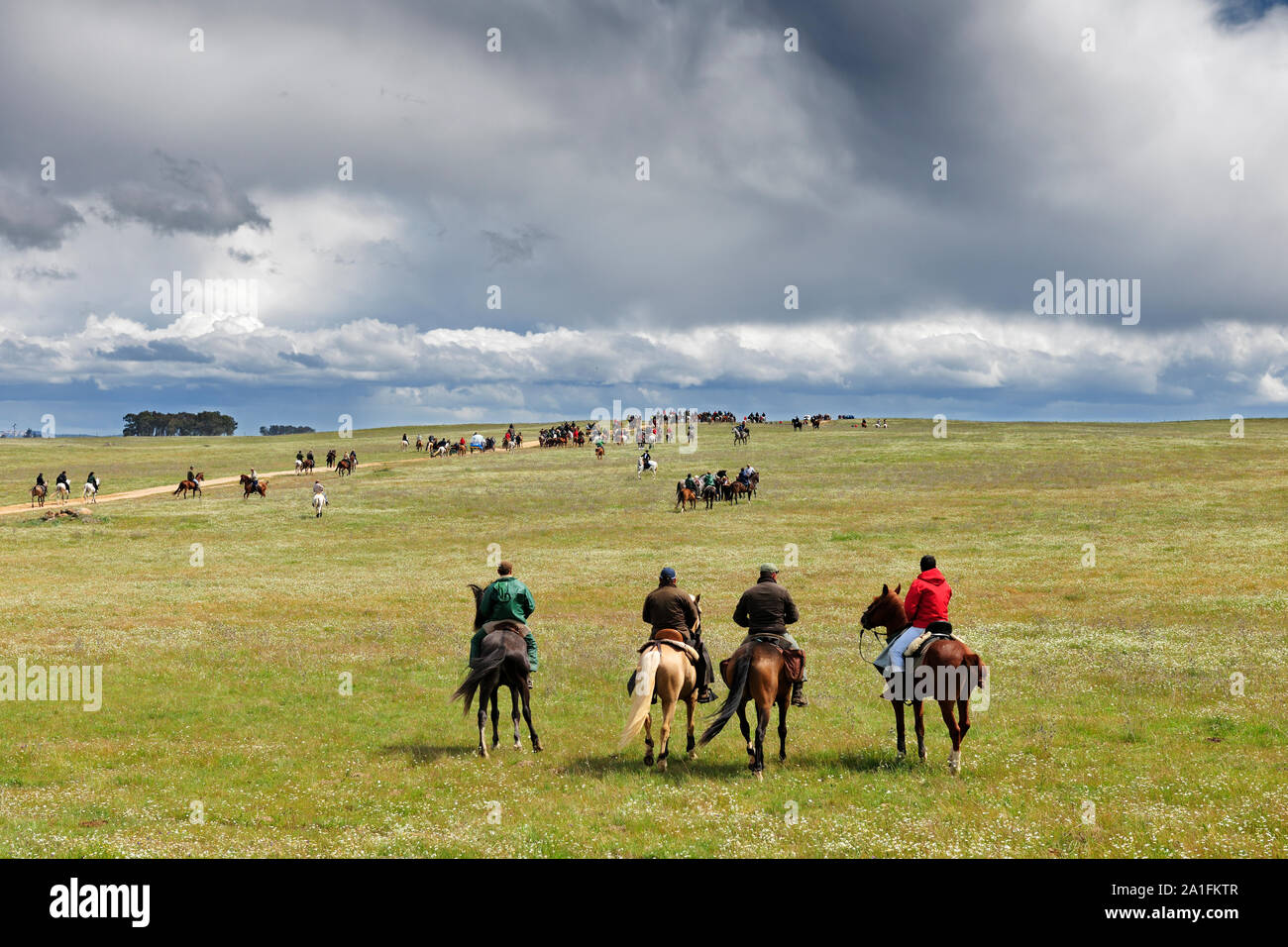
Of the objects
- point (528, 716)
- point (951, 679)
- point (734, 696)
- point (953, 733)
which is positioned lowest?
point (528, 716)

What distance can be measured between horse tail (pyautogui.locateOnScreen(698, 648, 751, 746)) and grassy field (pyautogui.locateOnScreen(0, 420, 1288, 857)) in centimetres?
96

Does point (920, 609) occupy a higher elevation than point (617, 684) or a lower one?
higher

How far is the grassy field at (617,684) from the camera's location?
32.9 feet

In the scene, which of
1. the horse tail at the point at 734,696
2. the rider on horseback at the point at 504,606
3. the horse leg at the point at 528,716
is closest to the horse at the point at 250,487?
the rider on horseback at the point at 504,606

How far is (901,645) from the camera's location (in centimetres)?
1271

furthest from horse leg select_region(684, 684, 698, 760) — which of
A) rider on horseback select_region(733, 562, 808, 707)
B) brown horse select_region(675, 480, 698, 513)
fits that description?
brown horse select_region(675, 480, 698, 513)

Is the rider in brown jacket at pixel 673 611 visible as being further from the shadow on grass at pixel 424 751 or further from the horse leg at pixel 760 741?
the shadow on grass at pixel 424 751

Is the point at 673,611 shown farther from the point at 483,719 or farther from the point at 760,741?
the point at 483,719

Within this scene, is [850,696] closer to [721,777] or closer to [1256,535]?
[721,777]

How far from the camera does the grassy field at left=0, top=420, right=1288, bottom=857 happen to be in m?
10.0

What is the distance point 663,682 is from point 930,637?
13.7ft

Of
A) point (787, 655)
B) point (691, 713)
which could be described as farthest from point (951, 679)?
point (691, 713)

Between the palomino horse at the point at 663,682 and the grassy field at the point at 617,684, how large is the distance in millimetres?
738
